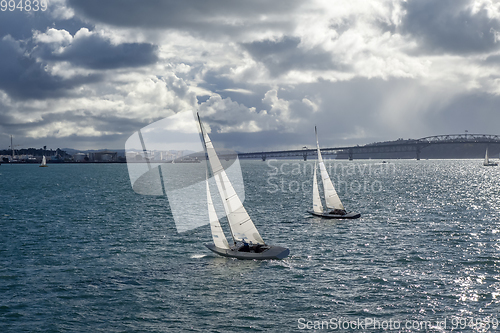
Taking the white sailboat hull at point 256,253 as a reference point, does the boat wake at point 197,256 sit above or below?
below

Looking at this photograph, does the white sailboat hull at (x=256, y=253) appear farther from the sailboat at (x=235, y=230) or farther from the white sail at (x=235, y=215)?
the white sail at (x=235, y=215)

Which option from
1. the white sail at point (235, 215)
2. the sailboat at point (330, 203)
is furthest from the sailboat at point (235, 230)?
the sailboat at point (330, 203)

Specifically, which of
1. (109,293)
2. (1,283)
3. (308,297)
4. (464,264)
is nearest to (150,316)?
(109,293)

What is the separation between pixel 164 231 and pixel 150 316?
25676mm

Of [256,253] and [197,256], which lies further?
[197,256]

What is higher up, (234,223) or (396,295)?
(234,223)

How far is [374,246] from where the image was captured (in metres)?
38.5

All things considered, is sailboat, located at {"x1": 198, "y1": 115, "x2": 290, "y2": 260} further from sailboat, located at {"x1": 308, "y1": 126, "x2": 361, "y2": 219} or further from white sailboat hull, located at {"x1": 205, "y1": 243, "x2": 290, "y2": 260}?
sailboat, located at {"x1": 308, "y1": 126, "x2": 361, "y2": 219}

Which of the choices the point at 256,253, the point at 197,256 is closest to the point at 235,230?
the point at 256,253

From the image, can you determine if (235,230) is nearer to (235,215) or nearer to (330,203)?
(235,215)

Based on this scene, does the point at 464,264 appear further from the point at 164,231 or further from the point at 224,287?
the point at 164,231

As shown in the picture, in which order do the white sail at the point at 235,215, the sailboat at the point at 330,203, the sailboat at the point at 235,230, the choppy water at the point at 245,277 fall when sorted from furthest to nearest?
the sailboat at the point at 330,203
the white sail at the point at 235,215
the sailboat at the point at 235,230
the choppy water at the point at 245,277

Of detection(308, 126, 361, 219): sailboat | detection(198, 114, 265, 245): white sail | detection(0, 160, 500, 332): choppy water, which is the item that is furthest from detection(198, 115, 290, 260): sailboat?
detection(308, 126, 361, 219): sailboat

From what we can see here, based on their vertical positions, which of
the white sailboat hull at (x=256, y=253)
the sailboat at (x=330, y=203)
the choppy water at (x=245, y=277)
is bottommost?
the choppy water at (x=245, y=277)
